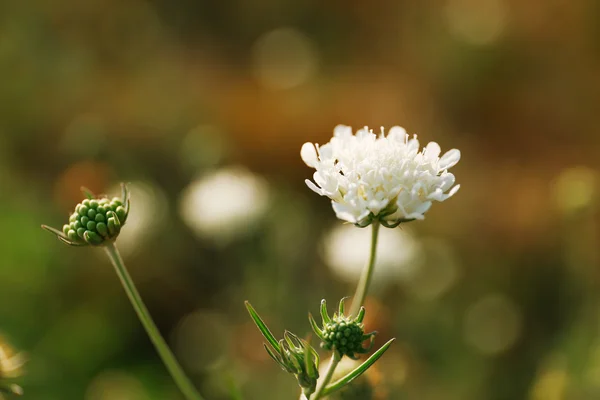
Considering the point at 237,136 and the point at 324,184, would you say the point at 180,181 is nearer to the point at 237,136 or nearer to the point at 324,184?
the point at 237,136

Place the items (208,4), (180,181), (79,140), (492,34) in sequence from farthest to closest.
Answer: (208,4) < (492,34) < (180,181) < (79,140)

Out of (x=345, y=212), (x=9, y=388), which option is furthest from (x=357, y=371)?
(x=9, y=388)

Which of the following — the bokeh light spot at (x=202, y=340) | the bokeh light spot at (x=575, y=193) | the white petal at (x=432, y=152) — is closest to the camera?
the white petal at (x=432, y=152)

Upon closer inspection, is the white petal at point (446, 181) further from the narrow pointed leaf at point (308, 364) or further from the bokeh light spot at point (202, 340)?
the bokeh light spot at point (202, 340)

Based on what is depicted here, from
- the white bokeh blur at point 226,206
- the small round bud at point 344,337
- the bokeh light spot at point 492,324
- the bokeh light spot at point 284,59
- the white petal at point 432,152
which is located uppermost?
the bokeh light spot at point 284,59

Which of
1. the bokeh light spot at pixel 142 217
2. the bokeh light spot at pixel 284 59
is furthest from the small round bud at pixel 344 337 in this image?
the bokeh light spot at pixel 284 59

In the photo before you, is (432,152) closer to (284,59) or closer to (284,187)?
(284,187)

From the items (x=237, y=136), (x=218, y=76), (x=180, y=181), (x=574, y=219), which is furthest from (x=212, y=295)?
(x=218, y=76)
